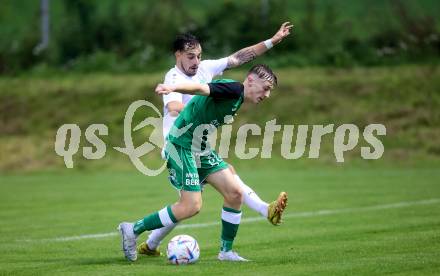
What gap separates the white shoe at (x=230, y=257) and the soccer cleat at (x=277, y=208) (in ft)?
1.91

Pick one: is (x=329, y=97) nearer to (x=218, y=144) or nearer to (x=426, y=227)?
(x=218, y=144)

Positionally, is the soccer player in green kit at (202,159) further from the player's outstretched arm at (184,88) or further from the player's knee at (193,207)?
the player's outstretched arm at (184,88)

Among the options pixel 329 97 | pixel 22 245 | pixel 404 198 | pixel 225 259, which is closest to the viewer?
pixel 225 259

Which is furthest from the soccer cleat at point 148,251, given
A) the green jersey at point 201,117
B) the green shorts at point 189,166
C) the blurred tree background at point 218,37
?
the blurred tree background at point 218,37

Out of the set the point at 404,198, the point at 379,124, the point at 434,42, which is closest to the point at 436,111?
the point at 379,124

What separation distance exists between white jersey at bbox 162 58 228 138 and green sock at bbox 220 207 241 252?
3.96ft

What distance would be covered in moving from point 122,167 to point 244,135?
14.4 feet

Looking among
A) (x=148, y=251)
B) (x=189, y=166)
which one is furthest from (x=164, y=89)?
(x=148, y=251)

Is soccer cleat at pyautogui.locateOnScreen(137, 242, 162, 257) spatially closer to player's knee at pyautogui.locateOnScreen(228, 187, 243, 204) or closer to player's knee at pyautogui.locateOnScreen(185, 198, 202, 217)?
player's knee at pyautogui.locateOnScreen(185, 198, 202, 217)

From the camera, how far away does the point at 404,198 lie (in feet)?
61.7

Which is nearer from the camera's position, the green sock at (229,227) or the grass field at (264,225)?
the grass field at (264,225)

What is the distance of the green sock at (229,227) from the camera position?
10977 millimetres

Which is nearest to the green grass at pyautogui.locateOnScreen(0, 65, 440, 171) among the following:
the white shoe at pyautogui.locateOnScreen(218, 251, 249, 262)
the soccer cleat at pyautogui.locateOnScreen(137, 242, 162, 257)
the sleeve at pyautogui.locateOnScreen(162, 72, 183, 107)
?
the soccer cleat at pyautogui.locateOnScreen(137, 242, 162, 257)

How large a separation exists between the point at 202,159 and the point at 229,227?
85 cm
